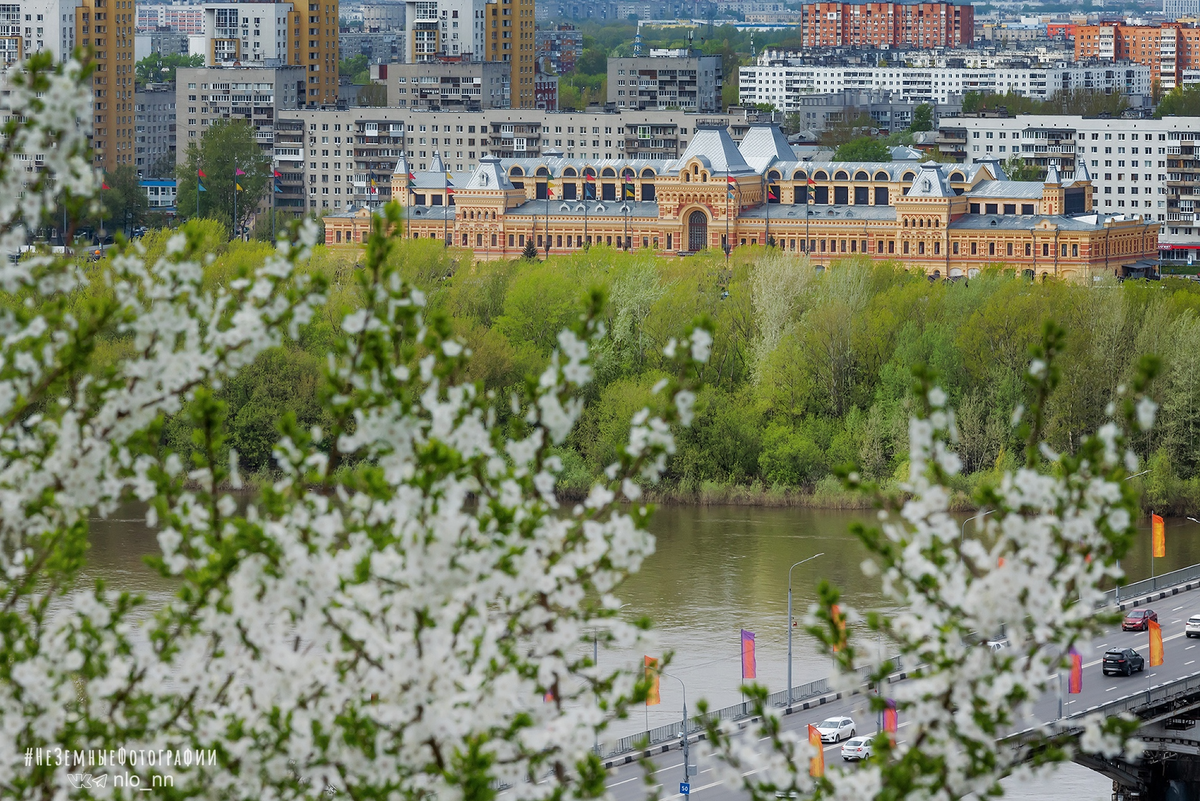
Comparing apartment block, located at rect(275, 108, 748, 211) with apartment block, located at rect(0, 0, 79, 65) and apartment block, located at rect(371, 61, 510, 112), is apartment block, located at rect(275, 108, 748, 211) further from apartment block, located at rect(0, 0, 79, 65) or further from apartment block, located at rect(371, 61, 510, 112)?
apartment block, located at rect(0, 0, 79, 65)

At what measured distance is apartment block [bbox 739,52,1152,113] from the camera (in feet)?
582

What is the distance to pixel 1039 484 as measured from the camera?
11297mm

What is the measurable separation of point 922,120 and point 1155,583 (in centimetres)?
9926

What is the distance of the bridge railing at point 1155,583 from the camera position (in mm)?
45531

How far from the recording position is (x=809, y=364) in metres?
63.8

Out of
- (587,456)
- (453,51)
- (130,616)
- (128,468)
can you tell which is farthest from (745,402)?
(453,51)

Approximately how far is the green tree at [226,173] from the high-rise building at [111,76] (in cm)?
988

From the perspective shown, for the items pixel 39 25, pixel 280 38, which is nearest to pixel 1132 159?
pixel 280 38

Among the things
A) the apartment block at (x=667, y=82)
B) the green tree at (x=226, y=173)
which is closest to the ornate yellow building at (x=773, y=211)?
the green tree at (x=226, y=173)

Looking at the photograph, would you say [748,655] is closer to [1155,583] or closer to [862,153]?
[1155,583]

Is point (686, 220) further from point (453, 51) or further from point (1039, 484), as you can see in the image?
point (1039, 484)

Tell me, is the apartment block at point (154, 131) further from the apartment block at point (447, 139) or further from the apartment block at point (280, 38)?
the apartment block at point (447, 139)

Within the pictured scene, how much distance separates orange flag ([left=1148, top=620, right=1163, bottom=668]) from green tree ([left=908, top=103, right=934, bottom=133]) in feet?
338

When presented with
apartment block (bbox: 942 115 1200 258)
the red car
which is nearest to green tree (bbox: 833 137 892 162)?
apartment block (bbox: 942 115 1200 258)
